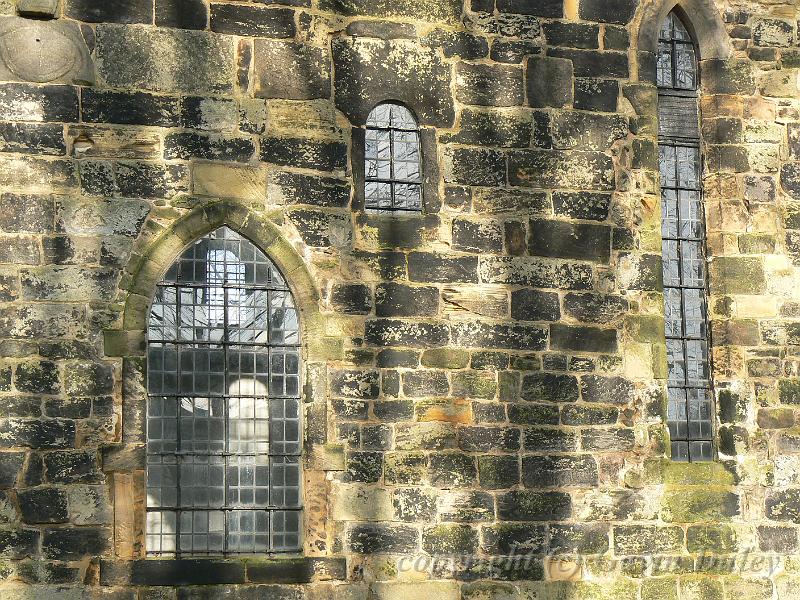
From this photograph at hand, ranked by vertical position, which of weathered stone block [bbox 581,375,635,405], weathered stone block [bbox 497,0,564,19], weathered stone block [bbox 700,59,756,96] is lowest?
weathered stone block [bbox 581,375,635,405]


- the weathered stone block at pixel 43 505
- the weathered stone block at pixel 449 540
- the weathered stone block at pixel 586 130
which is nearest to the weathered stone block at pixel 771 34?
the weathered stone block at pixel 586 130

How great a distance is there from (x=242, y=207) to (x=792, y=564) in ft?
15.7

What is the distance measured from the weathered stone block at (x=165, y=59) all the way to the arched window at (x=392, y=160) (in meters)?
1.09

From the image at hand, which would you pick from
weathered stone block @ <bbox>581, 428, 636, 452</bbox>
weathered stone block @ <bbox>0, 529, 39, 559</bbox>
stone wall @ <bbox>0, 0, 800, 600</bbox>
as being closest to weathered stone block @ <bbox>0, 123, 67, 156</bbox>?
stone wall @ <bbox>0, 0, 800, 600</bbox>

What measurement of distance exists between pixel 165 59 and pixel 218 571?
11.4 ft

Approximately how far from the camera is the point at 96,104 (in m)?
9.05

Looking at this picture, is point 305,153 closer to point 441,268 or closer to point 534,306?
point 441,268

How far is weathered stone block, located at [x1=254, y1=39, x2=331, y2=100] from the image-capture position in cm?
939

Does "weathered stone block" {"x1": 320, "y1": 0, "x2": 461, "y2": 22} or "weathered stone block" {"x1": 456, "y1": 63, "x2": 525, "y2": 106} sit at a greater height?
"weathered stone block" {"x1": 320, "y1": 0, "x2": 461, "y2": 22}

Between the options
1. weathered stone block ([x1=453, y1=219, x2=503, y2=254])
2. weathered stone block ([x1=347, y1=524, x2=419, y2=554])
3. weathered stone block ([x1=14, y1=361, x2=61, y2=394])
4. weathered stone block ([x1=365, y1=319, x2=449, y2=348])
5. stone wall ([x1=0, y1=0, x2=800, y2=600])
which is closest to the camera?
weathered stone block ([x1=14, y1=361, x2=61, y2=394])

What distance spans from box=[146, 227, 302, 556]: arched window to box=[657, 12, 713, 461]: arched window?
295 centimetres

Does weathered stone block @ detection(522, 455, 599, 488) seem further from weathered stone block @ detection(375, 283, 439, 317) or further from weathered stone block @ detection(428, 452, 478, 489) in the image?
weathered stone block @ detection(375, 283, 439, 317)

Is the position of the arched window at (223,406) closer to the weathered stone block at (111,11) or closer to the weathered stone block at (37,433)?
the weathered stone block at (37,433)

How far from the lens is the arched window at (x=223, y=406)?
358 inches
